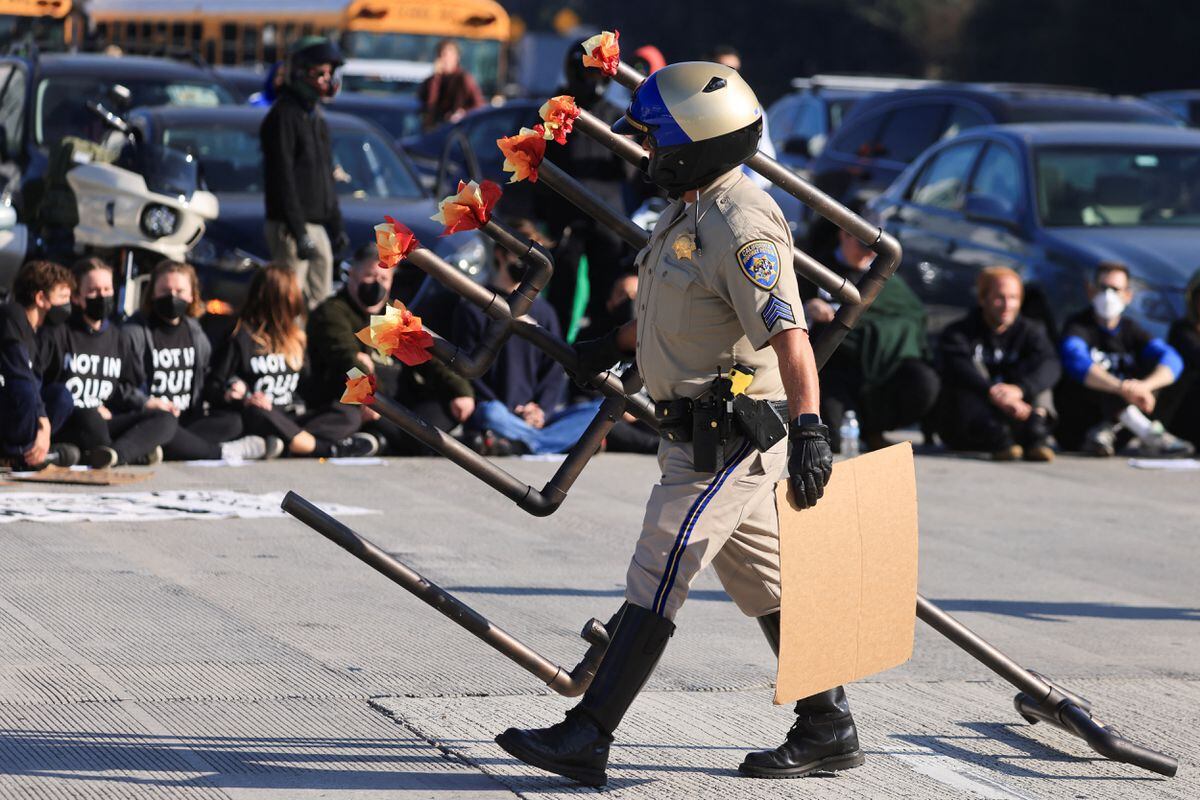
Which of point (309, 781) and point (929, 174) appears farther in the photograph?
point (929, 174)

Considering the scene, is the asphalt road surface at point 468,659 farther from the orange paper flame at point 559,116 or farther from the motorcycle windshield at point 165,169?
the motorcycle windshield at point 165,169

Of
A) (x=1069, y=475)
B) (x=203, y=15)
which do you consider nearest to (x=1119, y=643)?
(x=1069, y=475)

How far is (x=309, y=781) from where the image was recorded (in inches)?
190

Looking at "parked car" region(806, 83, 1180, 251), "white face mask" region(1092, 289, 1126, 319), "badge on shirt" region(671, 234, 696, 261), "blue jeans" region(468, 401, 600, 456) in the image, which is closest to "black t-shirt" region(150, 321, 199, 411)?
"blue jeans" region(468, 401, 600, 456)

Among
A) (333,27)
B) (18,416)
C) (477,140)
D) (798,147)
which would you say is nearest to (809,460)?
(18,416)

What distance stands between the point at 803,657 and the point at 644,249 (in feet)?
3.65

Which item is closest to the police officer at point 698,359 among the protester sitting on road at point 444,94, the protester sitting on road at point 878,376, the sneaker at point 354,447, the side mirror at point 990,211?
the sneaker at point 354,447

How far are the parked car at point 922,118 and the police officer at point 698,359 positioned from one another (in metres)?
11.0

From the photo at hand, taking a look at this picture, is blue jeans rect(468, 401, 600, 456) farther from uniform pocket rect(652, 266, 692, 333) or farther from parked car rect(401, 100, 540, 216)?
parked car rect(401, 100, 540, 216)

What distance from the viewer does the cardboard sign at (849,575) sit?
4.80 m

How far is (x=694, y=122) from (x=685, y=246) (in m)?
0.30

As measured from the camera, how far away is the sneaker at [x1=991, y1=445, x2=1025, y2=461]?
37.3ft

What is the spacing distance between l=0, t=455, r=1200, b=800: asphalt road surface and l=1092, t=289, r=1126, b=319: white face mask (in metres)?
2.16

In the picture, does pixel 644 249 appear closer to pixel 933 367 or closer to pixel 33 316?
pixel 33 316
